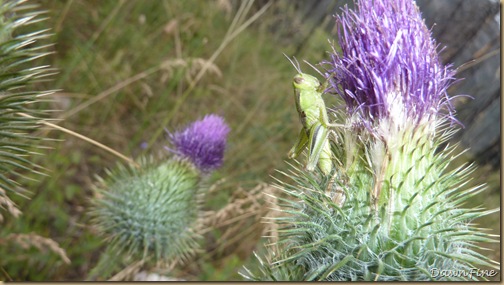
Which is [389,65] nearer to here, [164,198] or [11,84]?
[11,84]

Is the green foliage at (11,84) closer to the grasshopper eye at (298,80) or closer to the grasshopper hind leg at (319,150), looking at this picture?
the grasshopper eye at (298,80)

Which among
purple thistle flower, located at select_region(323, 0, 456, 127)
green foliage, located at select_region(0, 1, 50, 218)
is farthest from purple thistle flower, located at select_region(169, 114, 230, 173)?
purple thistle flower, located at select_region(323, 0, 456, 127)

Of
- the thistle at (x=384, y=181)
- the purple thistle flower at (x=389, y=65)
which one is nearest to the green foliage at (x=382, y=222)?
the thistle at (x=384, y=181)

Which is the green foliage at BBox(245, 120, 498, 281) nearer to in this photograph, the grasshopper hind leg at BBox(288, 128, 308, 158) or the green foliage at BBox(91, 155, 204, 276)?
the grasshopper hind leg at BBox(288, 128, 308, 158)

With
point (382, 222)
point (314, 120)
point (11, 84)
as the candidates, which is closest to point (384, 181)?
point (382, 222)

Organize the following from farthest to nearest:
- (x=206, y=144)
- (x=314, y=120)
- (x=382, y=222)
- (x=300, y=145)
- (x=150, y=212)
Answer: (x=206, y=144), (x=150, y=212), (x=300, y=145), (x=314, y=120), (x=382, y=222)

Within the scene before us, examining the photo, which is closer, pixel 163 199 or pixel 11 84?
pixel 11 84
